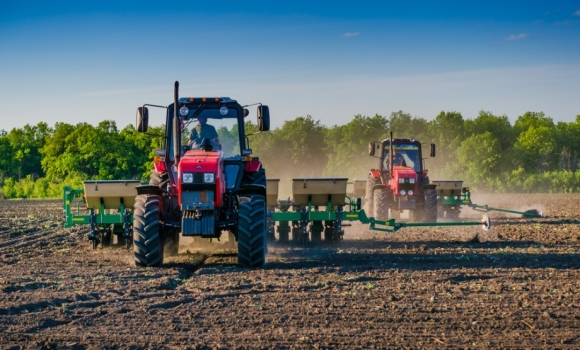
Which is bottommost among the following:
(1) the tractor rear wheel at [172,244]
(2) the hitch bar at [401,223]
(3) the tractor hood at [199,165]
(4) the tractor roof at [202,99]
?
(1) the tractor rear wheel at [172,244]

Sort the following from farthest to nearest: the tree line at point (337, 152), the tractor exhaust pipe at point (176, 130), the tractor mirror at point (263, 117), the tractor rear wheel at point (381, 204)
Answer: the tree line at point (337, 152) < the tractor rear wheel at point (381, 204) < the tractor mirror at point (263, 117) < the tractor exhaust pipe at point (176, 130)

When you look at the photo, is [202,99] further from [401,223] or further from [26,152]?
[26,152]

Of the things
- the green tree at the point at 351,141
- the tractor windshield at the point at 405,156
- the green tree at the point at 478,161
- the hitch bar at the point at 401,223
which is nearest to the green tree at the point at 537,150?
the green tree at the point at 478,161

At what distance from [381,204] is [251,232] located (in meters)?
9.90

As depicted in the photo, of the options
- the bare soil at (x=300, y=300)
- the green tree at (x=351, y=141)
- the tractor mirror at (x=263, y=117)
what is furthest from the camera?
the green tree at (x=351, y=141)

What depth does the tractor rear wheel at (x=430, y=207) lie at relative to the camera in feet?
68.7

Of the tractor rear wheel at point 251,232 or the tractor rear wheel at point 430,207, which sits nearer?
the tractor rear wheel at point 251,232

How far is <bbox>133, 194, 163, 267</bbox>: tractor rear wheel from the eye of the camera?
1138 centimetres

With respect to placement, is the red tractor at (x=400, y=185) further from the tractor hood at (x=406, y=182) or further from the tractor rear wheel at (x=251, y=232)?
the tractor rear wheel at (x=251, y=232)

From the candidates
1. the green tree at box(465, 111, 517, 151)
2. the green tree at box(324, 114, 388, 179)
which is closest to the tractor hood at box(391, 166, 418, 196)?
the green tree at box(324, 114, 388, 179)

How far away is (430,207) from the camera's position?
68.8 feet

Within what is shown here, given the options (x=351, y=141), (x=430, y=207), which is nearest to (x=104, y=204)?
(x=430, y=207)

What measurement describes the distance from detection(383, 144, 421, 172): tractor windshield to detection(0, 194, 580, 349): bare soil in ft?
24.8

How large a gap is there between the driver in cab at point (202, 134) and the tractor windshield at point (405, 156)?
1009 cm
